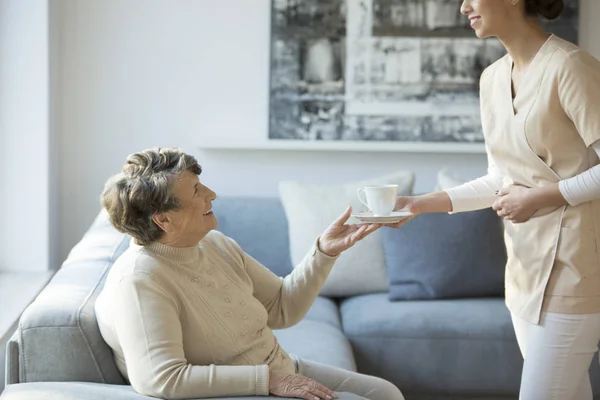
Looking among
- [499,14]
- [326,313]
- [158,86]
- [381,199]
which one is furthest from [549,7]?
[158,86]

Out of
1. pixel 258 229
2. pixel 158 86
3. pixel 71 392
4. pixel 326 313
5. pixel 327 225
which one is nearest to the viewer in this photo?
pixel 71 392

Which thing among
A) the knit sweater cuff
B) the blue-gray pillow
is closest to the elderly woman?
the knit sweater cuff

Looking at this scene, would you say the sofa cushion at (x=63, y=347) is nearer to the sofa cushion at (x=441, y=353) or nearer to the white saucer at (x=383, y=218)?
the white saucer at (x=383, y=218)

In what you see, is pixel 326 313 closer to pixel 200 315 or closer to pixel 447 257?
pixel 447 257

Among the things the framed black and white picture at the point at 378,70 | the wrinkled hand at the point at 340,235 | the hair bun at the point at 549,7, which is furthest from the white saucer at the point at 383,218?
the framed black and white picture at the point at 378,70

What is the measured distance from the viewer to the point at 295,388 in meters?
1.93

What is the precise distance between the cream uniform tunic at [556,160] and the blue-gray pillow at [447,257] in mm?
1343

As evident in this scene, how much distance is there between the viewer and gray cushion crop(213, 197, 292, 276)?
371cm

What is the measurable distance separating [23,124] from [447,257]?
180 cm

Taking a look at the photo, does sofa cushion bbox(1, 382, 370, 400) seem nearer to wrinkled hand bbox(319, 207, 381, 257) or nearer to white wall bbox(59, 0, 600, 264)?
wrinkled hand bbox(319, 207, 381, 257)

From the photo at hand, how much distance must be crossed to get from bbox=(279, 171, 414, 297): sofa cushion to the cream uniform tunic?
1.50m

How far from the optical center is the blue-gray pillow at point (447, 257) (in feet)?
11.5

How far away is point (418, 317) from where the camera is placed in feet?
10.8

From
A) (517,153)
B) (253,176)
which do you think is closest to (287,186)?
(253,176)
